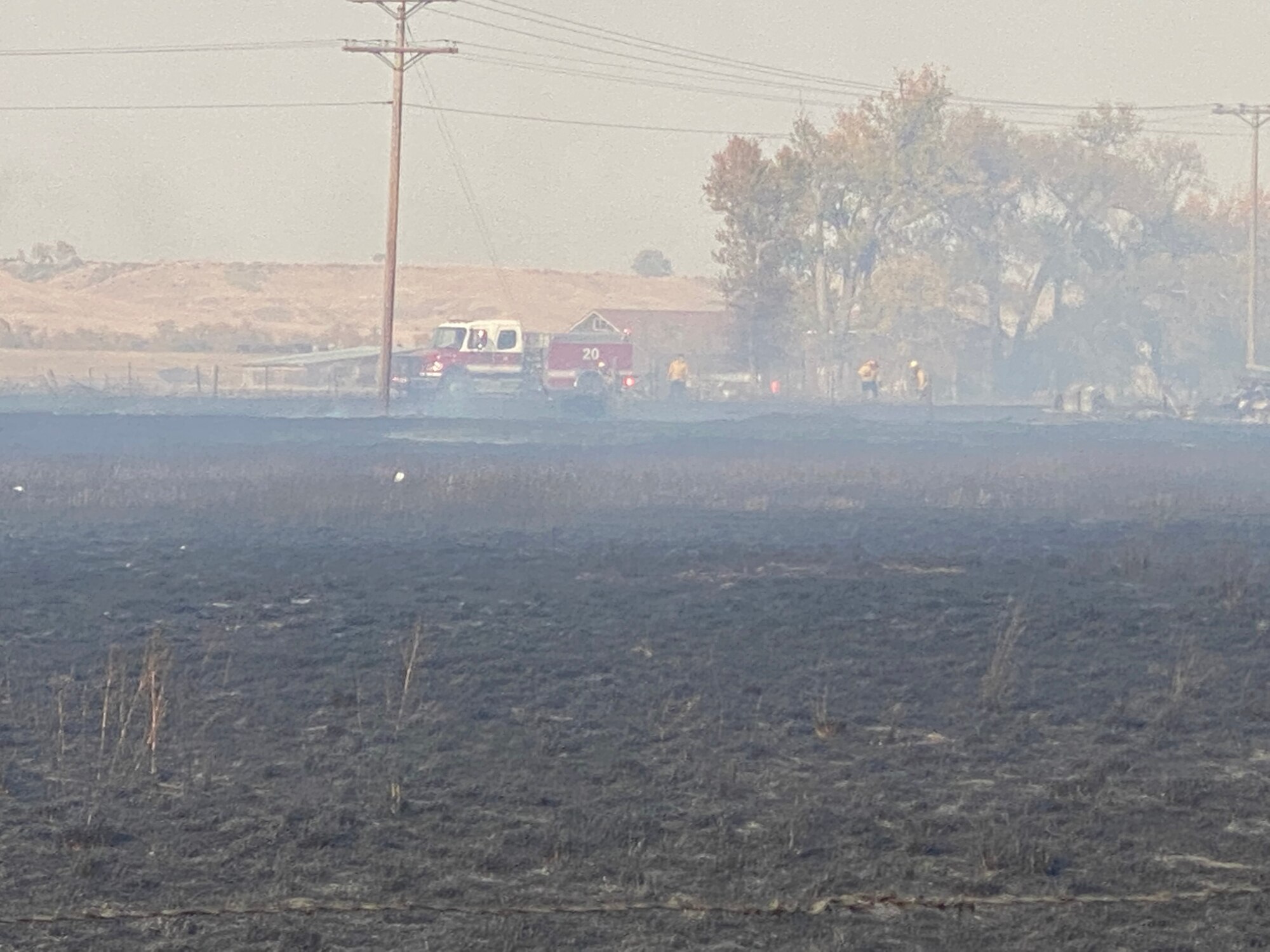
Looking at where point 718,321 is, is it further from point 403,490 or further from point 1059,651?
point 1059,651

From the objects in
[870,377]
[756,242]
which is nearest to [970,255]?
[756,242]

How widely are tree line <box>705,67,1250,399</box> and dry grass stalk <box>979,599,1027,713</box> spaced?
6641cm

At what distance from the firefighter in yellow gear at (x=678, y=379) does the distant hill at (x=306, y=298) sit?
1977 inches

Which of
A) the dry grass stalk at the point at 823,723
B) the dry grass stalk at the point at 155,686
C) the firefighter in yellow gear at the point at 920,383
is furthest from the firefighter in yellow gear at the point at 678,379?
the dry grass stalk at the point at 823,723

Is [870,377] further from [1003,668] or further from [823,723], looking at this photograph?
[823,723]

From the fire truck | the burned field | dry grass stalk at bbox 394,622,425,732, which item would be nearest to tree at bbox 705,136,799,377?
the fire truck

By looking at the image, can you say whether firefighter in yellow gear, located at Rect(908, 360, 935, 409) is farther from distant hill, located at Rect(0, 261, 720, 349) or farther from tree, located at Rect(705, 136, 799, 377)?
distant hill, located at Rect(0, 261, 720, 349)

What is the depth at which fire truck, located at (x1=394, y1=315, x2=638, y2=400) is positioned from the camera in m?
55.2

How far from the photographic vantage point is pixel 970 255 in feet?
304

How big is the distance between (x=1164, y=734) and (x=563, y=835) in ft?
12.5

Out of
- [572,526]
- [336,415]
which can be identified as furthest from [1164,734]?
[336,415]

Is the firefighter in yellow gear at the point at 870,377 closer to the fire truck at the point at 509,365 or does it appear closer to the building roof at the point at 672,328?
the fire truck at the point at 509,365

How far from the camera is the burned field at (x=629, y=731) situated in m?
7.79

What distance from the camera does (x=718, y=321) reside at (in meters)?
103
